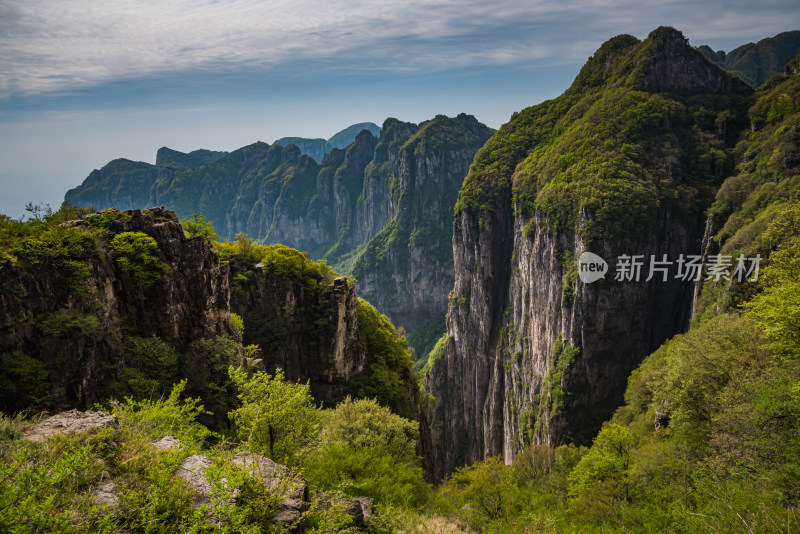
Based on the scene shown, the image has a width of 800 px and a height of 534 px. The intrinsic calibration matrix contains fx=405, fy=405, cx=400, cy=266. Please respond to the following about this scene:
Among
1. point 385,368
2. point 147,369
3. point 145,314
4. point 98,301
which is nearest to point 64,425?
point 98,301

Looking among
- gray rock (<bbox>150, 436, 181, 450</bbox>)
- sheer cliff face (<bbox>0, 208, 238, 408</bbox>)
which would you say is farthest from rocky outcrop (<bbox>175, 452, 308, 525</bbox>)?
sheer cliff face (<bbox>0, 208, 238, 408</bbox>)

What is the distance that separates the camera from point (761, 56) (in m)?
178

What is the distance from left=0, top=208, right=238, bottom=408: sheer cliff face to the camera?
621 inches

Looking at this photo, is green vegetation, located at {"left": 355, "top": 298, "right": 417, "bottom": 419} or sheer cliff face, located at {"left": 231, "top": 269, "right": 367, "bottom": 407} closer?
sheer cliff face, located at {"left": 231, "top": 269, "right": 367, "bottom": 407}

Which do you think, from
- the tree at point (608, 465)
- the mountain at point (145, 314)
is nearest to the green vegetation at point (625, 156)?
the tree at point (608, 465)

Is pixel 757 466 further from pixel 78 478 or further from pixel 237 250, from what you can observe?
pixel 237 250

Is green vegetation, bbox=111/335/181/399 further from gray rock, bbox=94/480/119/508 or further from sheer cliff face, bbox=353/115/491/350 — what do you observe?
sheer cliff face, bbox=353/115/491/350

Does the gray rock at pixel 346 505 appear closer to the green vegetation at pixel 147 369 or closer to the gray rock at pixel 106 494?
the gray rock at pixel 106 494

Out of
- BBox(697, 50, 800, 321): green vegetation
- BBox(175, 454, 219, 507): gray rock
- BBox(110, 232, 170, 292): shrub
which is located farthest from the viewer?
BBox(697, 50, 800, 321): green vegetation

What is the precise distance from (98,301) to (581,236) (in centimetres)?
6053

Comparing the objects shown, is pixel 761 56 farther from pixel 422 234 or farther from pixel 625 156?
pixel 625 156

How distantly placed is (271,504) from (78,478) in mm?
4170

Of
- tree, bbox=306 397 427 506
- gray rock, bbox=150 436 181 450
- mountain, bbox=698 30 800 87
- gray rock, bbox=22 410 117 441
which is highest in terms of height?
mountain, bbox=698 30 800 87

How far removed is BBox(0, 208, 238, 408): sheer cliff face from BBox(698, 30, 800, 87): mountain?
216557 millimetres
